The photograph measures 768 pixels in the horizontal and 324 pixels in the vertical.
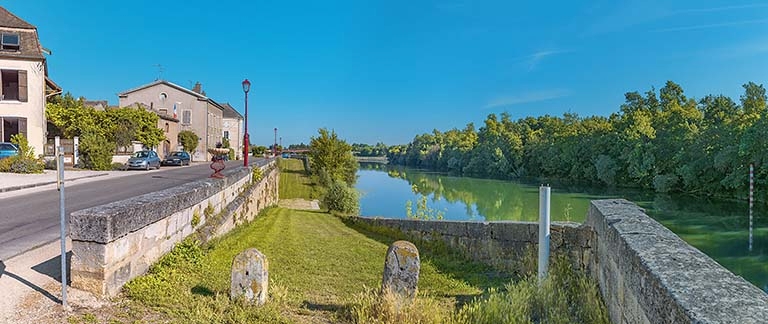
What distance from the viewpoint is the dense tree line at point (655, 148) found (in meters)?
→ 28.0

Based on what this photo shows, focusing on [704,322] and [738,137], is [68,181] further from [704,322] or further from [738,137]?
[738,137]

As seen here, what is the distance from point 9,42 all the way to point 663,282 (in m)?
31.2

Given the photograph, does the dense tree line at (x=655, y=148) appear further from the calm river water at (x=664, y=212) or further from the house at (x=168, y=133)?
the house at (x=168, y=133)

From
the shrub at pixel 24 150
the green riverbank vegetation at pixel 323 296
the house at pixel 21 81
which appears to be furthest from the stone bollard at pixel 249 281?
the house at pixel 21 81

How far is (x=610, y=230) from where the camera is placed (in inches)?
155

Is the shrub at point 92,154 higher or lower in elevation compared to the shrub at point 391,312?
higher

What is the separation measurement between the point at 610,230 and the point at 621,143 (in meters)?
44.3

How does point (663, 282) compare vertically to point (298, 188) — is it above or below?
above

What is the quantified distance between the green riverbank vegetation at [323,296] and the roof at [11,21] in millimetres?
25840

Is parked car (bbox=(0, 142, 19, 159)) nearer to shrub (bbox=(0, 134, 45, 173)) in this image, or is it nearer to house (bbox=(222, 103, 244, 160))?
shrub (bbox=(0, 134, 45, 173))

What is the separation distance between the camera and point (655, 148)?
3819 cm

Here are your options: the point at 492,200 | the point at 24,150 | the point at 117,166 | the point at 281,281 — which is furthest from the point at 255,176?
the point at 492,200

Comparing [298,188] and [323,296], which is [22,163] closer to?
[298,188]

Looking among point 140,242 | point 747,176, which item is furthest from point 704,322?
point 747,176
